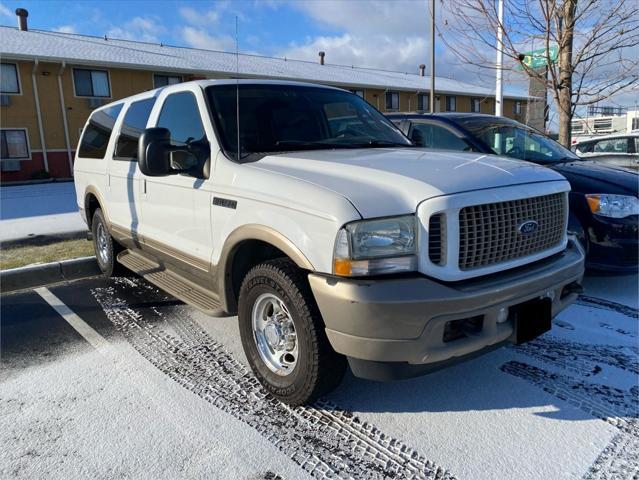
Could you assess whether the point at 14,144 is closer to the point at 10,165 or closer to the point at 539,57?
the point at 10,165

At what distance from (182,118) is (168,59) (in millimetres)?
23288

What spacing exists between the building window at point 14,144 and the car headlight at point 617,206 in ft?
76.0

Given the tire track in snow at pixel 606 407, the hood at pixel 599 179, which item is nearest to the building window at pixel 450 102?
the hood at pixel 599 179

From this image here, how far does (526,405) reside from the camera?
292 centimetres

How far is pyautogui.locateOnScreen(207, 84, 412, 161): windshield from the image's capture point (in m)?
3.48

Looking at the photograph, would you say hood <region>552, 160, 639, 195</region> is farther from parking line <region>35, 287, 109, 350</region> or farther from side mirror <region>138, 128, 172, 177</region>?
parking line <region>35, 287, 109, 350</region>

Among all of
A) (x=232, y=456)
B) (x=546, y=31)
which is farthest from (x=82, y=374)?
(x=546, y=31)

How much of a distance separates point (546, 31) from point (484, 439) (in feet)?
21.5

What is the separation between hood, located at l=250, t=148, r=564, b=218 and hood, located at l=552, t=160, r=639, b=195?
1877mm

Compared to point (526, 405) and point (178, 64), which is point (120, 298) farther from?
point (178, 64)

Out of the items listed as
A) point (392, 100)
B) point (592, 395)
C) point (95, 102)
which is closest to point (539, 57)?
point (592, 395)

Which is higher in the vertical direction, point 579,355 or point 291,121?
point 291,121

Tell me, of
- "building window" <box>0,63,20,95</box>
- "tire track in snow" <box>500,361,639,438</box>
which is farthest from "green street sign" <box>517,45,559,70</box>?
"building window" <box>0,63,20,95</box>

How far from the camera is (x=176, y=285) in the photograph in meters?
3.96
